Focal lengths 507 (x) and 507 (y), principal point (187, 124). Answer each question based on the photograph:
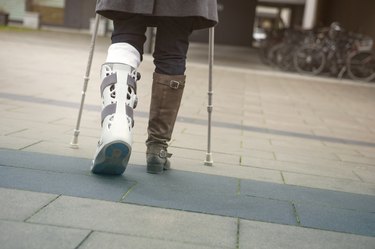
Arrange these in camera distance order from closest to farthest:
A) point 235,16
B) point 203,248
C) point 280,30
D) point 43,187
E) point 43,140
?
1. point 203,248
2. point 43,187
3. point 43,140
4. point 280,30
5. point 235,16

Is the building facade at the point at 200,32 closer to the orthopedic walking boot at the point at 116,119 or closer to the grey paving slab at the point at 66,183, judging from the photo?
the orthopedic walking boot at the point at 116,119

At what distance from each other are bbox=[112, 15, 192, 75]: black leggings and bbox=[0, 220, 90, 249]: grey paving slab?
3.51 feet

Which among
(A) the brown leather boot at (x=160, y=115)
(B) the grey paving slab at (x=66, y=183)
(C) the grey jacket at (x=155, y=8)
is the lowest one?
(B) the grey paving slab at (x=66, y=183)

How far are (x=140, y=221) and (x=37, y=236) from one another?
1.26ft

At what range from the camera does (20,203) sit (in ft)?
6.02

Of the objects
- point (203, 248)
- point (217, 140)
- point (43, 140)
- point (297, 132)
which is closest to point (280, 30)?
point (297, 132)

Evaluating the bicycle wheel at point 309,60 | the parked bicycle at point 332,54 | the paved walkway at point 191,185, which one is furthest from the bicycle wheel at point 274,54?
the paved walkway at point 191,185

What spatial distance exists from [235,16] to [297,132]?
21.6m

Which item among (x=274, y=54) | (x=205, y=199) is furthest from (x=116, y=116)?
(x=274, y=54)

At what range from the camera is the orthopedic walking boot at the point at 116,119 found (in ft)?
6.97

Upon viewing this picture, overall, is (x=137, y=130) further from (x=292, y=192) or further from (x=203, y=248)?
(x=203, y=248)

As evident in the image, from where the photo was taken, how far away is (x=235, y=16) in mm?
25641

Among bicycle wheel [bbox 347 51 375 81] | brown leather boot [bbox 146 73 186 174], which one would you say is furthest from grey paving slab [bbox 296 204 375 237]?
bicycle wheel [bbox 347 51 375 81]

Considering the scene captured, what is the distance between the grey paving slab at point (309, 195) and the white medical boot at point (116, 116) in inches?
24.4
